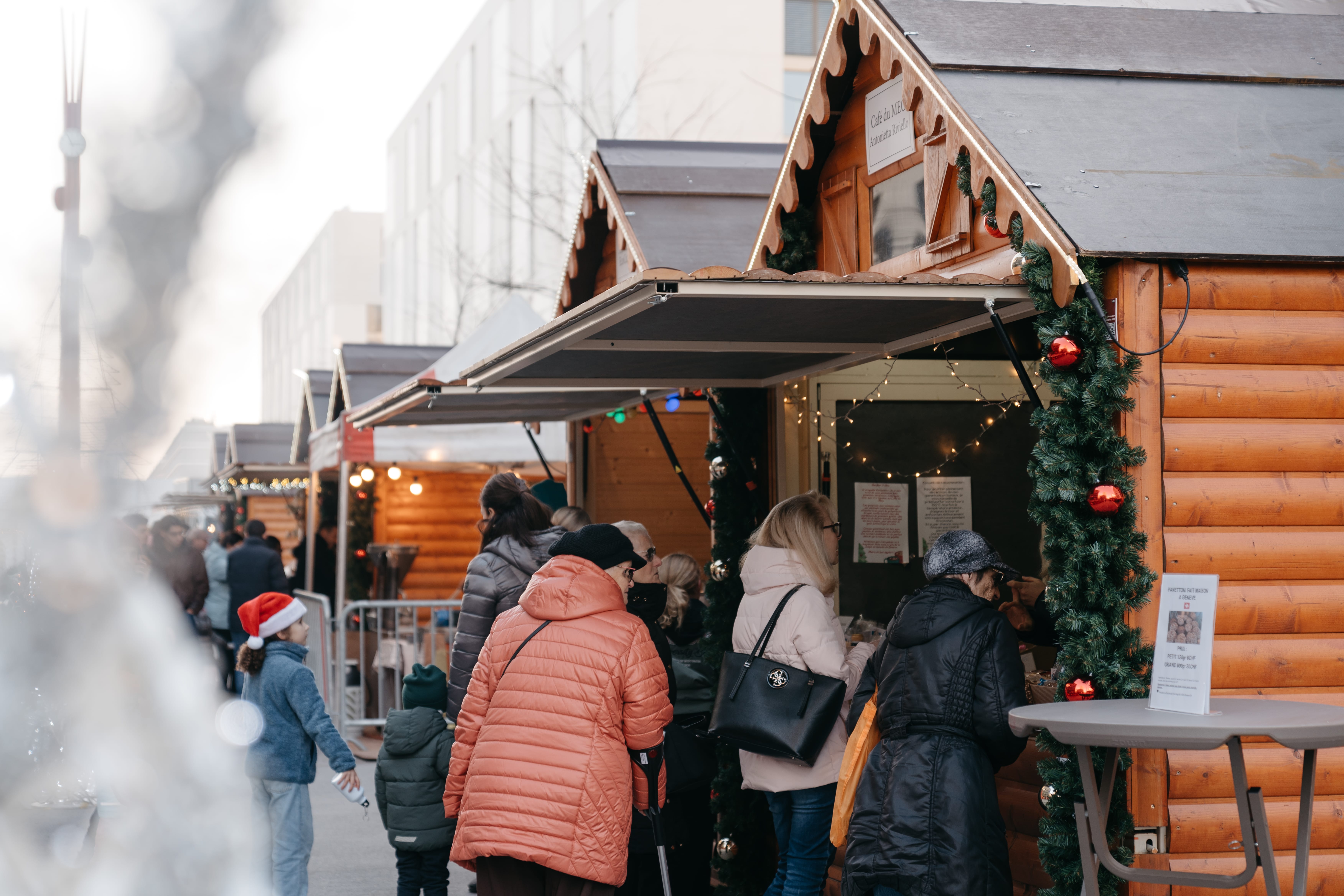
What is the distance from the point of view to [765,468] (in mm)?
7246

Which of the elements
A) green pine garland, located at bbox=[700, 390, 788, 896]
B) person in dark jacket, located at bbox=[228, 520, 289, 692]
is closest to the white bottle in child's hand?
green pine garland, located at bbox=[700, 390, 788, 896]

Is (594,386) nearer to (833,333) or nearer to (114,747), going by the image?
(833,333)

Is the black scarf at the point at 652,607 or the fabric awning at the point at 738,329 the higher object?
the fabric awning at the point at 738,329

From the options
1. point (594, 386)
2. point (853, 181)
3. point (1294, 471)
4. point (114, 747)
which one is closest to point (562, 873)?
point (114, 747)

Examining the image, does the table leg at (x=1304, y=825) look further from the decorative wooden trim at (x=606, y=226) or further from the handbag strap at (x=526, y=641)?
the decorative wooden trim at (x=606, y=226)

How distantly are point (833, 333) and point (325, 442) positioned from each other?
8741 mm

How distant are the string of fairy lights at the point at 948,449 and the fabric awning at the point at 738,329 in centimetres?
63

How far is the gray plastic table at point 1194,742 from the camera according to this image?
10.8ft

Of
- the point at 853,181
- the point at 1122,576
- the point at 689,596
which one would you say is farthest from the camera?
the point at 689,596

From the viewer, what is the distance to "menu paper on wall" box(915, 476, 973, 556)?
7.45 metres

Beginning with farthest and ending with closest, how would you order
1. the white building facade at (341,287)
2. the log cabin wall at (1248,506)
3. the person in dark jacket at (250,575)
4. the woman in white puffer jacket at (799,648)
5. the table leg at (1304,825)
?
the white building facade at (341,287)
the person in dark jacket at (250,575)
the woman in white puffer jacket at (799,648)
the log cabin wall at (1248,506)
the table leg at (1304,825)

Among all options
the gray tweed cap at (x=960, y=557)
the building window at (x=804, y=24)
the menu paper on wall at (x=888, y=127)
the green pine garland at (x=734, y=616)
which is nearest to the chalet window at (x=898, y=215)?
the menu paper on wall at (x=888, y=127)

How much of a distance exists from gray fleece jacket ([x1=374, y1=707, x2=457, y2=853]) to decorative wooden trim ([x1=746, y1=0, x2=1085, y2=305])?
315 centimetres

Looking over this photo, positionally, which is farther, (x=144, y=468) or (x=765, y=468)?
(x=765, y=468)
